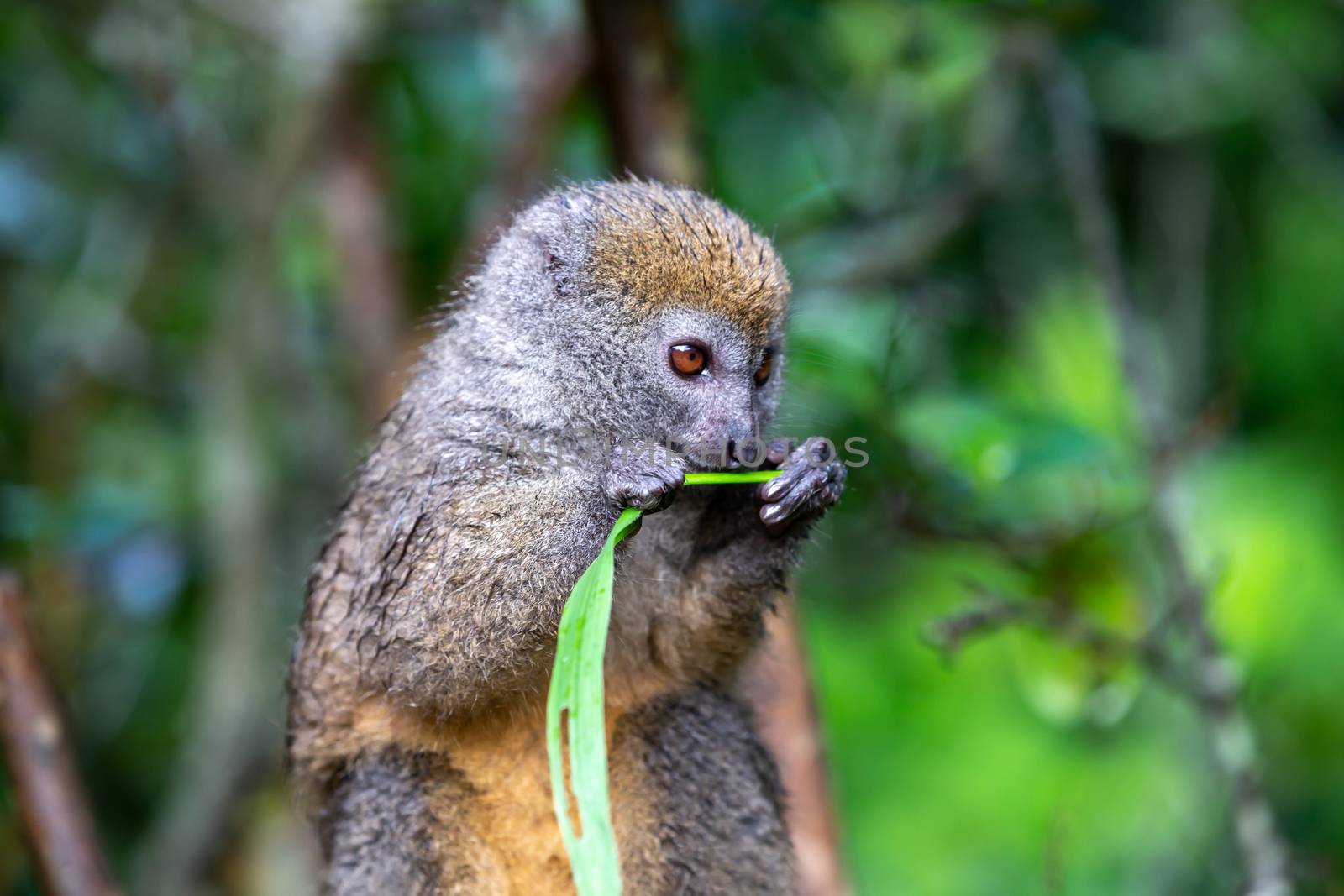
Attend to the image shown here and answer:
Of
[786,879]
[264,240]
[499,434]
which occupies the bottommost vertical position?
[786,879]

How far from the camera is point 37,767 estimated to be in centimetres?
375

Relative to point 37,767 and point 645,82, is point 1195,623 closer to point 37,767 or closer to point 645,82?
point 645,82

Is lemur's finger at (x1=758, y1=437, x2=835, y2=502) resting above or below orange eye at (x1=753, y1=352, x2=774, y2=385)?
below

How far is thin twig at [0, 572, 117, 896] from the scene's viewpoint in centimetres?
372

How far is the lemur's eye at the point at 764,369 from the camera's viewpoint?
322cm

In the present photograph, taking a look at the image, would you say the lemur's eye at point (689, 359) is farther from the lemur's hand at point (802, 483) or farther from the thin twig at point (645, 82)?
the thin twig at point (645, 82)

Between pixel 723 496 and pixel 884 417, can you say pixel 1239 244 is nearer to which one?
pixel 884 417

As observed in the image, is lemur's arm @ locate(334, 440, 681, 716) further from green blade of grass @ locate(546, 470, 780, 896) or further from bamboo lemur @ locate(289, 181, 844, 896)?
green blade of grass @ locate(546, 470, 780, 896)

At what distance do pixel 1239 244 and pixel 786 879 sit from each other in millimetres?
4888

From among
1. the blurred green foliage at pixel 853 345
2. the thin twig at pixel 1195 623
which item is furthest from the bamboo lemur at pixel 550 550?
the thin twig at pixel 1195 623

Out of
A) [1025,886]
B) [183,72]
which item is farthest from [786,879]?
[183,72]

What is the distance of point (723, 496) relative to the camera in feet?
10.7

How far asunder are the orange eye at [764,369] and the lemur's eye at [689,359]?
179 mm

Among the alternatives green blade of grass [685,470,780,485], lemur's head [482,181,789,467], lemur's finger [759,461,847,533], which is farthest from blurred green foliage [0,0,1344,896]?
green blade of grass [685,470,780,485]
